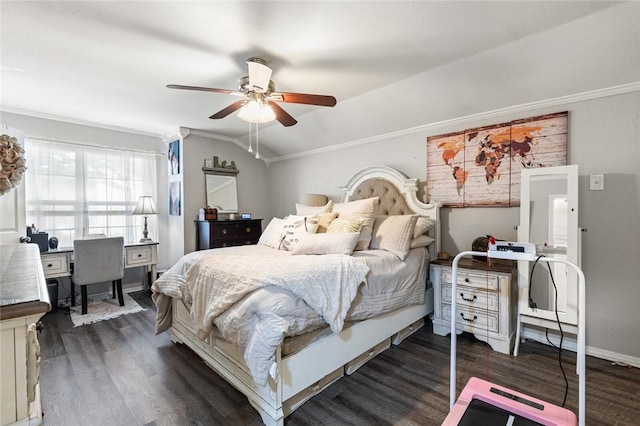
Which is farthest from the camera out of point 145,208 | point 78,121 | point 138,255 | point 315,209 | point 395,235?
point 145,208

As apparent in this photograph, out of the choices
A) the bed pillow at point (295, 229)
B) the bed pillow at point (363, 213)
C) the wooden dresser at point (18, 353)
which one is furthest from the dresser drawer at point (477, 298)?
the wooden dresser at point (18, 353)

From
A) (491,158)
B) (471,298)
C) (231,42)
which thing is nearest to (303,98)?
(231,42)

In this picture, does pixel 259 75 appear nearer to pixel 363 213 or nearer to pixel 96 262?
pixel 363 213

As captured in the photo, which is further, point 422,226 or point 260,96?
point 422,226

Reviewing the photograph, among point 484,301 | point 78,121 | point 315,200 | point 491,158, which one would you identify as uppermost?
point 78,121

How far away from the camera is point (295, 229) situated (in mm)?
2957

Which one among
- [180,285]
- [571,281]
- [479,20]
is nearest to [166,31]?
[180,285]

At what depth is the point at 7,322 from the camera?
2.43ft

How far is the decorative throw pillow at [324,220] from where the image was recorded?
299 centimetres

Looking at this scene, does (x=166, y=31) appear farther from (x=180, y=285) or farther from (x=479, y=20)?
(x=479, y=20)

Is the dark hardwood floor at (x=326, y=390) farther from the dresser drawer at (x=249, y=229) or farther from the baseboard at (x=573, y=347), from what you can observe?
the dresser drawer at (x=249, y=229)

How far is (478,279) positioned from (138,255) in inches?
163

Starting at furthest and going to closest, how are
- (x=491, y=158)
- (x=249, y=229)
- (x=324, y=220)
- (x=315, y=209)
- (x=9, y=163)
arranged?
(x=249, y=229)
(x=315, y=209)
(x=324, y=220)
(x=491, y=158)
(x=9, y=163)

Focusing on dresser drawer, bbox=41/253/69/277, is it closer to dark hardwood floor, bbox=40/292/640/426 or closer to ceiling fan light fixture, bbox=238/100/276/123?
dark hardwood floor, bbox=40/292/640/426
